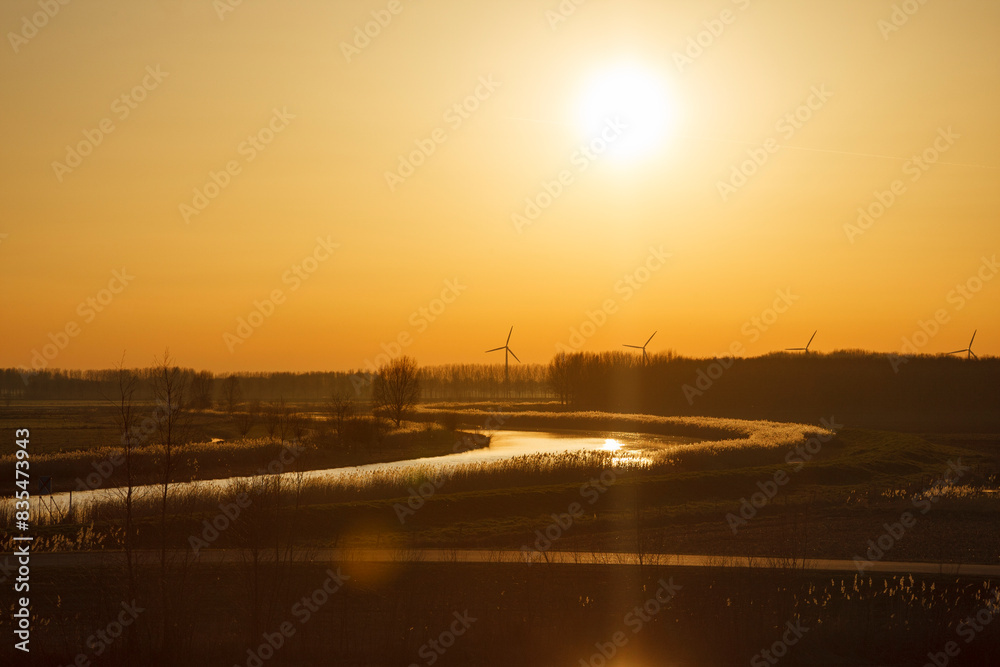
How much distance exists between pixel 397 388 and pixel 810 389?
64.7m

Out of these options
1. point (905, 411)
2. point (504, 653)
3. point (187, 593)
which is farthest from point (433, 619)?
point (905, 411)

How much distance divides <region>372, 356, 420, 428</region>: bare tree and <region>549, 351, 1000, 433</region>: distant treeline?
48893 mm

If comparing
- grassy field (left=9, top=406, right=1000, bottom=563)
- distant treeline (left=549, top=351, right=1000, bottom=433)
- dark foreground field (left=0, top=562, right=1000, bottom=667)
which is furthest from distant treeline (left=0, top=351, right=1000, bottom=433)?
dark foreground field (left=0, top=562, right=1000, bottom=667)

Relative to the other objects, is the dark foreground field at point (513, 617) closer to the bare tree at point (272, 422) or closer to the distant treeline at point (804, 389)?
the bare tree at point (272, 422)

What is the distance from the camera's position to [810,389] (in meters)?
126

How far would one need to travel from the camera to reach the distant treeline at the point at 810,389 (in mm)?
112500

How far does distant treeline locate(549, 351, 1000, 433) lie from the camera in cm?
11250

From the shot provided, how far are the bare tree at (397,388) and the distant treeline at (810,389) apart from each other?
160ft

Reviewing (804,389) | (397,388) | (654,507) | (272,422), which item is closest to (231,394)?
(397,388)

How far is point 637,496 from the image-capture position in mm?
35938

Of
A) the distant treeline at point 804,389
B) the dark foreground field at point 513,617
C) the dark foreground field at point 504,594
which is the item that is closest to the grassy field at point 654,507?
the dark foreground field at point 504,594

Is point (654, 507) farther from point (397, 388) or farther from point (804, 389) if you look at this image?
point (804, 389)

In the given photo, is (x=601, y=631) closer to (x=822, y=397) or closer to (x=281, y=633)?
(x=281, y=633)

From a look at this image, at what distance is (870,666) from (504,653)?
6.84 metres
